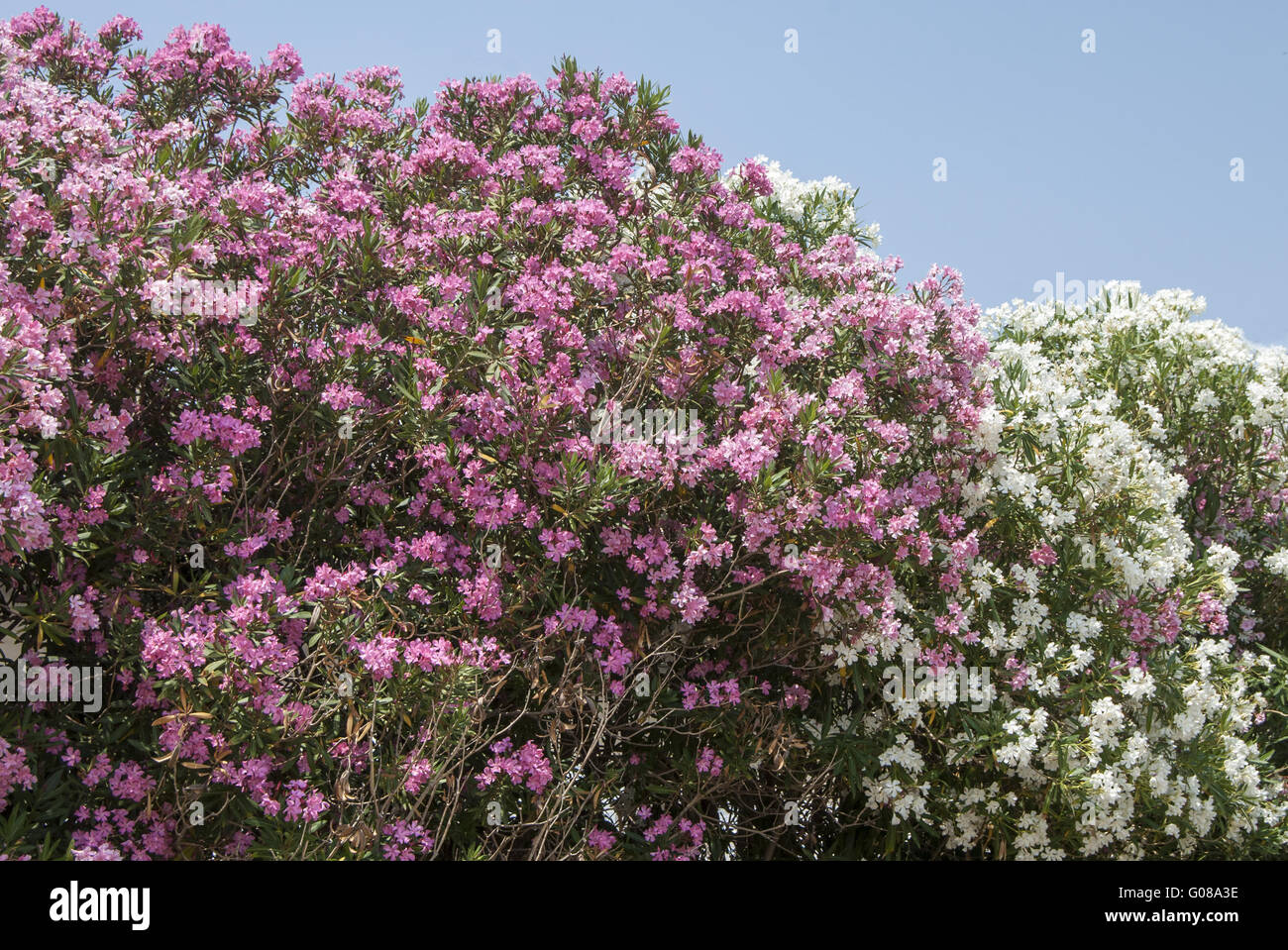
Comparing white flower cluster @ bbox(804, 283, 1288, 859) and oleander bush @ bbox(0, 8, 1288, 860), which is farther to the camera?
white flower cluster @ bbox(804, 283, 1288, 859)

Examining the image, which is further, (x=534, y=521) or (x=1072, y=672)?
(x=1072, y=672)

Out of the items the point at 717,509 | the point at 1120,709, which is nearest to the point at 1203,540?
the point at 1120,709

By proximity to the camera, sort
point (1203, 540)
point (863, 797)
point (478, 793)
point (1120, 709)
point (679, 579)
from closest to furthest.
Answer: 1. point (478, 793)
2. point (679, 579)
3. point (1120, 709)
4. point (863, 797)
5. point (1203, 540)

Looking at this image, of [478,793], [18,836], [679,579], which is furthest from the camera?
[679,579]

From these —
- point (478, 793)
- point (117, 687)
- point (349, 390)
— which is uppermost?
point (349, 390)

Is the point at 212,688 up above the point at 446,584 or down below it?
below

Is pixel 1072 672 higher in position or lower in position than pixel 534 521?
lower

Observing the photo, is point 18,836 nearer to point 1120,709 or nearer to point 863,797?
point 863,797

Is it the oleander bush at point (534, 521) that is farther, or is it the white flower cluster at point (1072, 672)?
the white flower cluster at point (1072, 672)

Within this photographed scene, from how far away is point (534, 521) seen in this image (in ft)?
17.7

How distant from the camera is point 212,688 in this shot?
472 cm

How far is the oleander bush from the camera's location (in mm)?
4887

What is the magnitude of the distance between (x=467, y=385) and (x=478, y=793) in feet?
6.98

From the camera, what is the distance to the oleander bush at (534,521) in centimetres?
489
